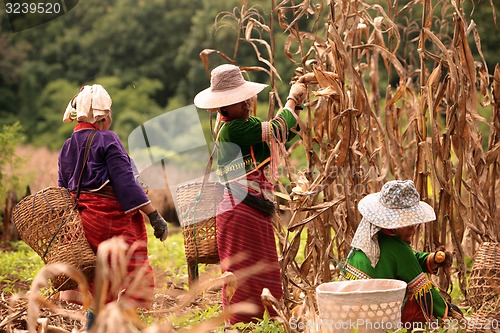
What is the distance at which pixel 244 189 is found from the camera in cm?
357

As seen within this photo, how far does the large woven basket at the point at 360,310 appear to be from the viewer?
2.67m

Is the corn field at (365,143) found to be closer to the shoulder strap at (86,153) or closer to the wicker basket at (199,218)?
the wicker basket at (199,218)

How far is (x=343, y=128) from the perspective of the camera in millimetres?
3494

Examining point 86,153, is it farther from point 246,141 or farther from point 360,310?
point 360,310

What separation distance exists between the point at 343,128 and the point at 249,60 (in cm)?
866

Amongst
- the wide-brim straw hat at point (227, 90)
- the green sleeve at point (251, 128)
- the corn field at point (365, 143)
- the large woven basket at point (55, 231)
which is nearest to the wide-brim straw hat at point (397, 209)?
the corn field at point (365, 143)

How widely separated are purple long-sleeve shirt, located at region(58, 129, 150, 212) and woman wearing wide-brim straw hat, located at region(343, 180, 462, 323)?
3.24 ft

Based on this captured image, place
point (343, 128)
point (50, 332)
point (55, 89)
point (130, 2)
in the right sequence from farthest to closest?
point (130, 2) → point (55, 89) → point (343, 128) → point (50, 332)

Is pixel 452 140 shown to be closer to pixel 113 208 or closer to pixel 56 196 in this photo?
pixel 113 208

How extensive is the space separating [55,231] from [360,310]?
A: 4.64 ft

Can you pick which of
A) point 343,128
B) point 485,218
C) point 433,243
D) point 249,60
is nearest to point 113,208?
point 343,128

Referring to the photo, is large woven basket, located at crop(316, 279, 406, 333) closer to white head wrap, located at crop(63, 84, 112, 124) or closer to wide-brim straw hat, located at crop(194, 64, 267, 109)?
wide-brim straw hat, located at crop(194, 64, 267, 109)

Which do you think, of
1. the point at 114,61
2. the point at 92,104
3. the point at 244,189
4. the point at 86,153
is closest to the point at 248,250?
the point at 244,189

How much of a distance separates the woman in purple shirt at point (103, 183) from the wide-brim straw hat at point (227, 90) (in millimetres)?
421
